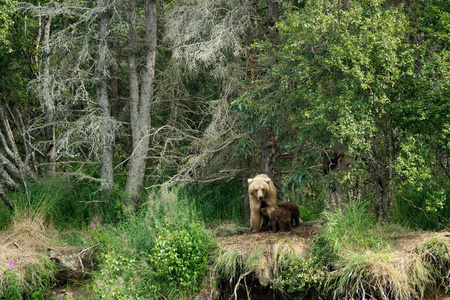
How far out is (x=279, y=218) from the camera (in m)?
8.48

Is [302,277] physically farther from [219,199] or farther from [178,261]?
[219,199]

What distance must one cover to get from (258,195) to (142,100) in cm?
460

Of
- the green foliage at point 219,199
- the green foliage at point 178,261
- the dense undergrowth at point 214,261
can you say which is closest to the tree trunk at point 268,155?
the green foliage at point 219,199

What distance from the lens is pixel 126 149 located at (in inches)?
587

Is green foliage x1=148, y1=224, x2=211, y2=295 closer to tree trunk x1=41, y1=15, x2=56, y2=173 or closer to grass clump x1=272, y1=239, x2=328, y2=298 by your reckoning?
grass clump x1=272, y1=239, x2=328, y2=298

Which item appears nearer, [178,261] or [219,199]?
[178,261]

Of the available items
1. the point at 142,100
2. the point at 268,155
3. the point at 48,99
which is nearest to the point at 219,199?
the point at 268,155

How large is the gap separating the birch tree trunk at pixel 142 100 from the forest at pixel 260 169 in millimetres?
33

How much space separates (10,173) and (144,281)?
16.5ft

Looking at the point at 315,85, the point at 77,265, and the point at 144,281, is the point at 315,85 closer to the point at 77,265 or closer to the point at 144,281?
the point at 144,281

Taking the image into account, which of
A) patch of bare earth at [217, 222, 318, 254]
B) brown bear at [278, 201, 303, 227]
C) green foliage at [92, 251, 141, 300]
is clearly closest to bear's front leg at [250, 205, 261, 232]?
patch of bare earth at [217, 222, 318, 254]

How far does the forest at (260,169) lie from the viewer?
7445 millimetres

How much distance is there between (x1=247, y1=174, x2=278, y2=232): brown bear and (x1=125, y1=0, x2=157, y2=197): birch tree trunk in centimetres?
352

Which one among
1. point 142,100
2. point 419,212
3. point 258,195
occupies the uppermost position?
point 142,100
